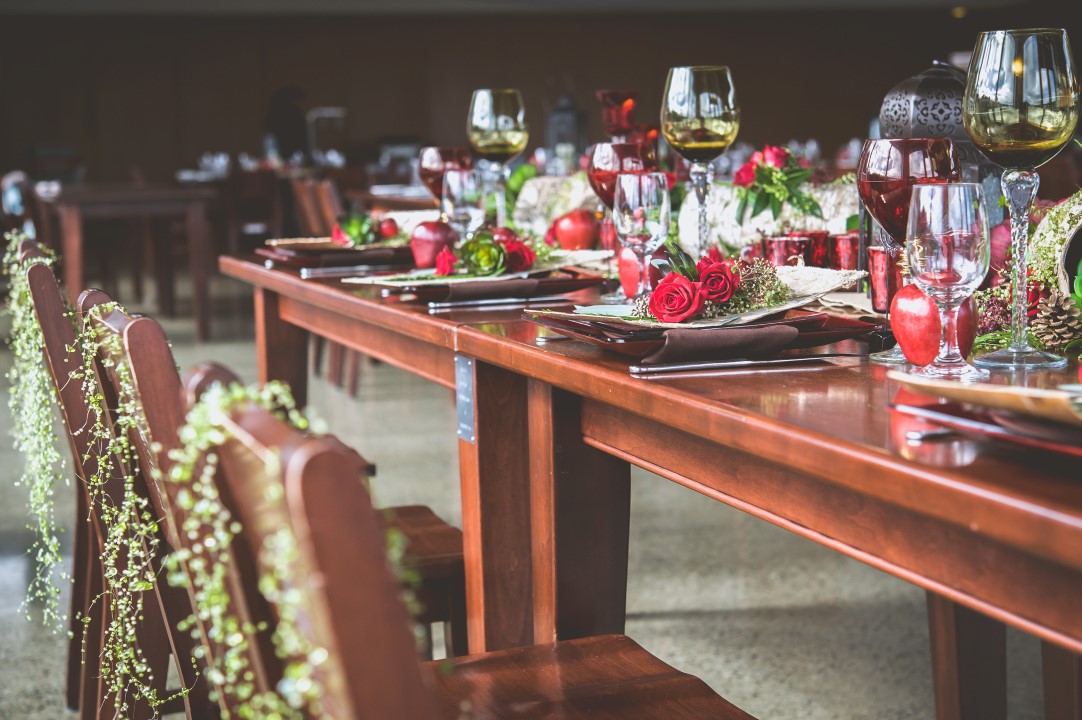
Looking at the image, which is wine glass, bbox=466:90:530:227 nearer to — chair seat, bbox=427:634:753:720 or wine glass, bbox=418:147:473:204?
wine glass, bbox=418:147:473:204

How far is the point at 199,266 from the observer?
6.62 m

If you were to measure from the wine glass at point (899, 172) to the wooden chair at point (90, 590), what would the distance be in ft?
2.52

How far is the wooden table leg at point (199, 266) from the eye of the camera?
6.55 m

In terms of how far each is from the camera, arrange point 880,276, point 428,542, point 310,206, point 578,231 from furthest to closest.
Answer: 1. point 310,206
2. point 578,231
3. point 428,542
4. point 880,276

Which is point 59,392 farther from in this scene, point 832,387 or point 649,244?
point 832,387

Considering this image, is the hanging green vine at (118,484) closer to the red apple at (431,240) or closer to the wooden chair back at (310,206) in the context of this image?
the red apple at (431,240)

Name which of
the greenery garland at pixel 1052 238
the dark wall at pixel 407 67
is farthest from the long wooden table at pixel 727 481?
the dark wall at pixel 407 67

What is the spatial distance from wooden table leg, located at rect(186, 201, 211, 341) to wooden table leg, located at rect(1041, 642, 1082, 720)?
5.48 metres

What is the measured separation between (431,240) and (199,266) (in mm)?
4936

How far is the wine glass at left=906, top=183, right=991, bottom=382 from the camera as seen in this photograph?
978mm

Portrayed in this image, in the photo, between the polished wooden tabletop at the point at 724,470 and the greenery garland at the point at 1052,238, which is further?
the greenery garland at the point at 1052,238

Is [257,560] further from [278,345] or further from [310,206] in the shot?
[310,206]

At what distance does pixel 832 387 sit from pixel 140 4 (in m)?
12.8

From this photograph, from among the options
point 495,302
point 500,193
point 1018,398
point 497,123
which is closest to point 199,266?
point 500,193
